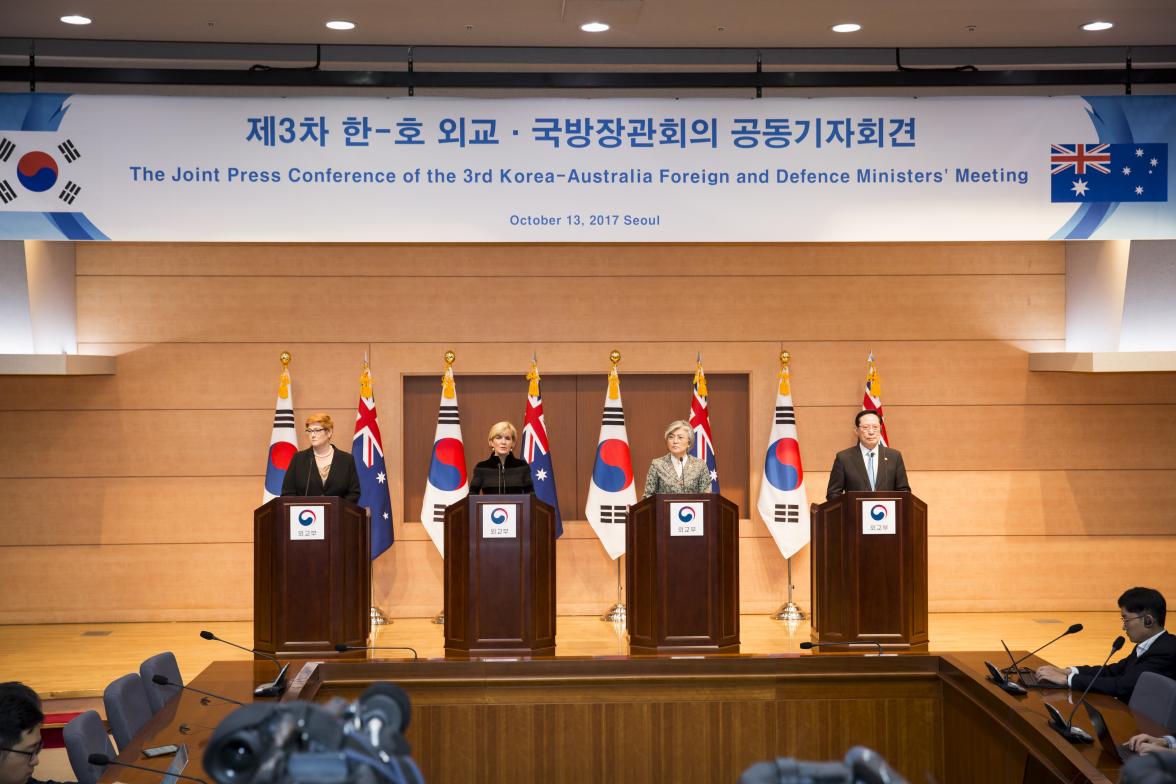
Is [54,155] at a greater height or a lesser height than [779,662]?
greater

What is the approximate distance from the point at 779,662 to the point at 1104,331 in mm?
4086

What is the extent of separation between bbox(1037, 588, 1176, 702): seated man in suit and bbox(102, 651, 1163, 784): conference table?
21.8 inches

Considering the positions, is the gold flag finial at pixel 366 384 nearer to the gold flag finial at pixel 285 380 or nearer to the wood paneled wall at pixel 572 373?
the wood paneled wall at pixel 572 373

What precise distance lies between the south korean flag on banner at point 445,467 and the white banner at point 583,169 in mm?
2149

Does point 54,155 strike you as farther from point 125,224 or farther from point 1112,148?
point 1112,148

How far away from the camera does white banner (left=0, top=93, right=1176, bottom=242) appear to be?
633cm

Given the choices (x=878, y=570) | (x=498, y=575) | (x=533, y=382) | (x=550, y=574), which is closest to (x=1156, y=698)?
(x=878, y=570)

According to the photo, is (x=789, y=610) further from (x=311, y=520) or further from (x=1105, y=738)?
(x=1105, y=738)

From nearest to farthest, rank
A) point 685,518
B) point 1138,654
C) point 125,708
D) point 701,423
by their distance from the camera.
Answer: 1. point 125,708
2. point 1138,654
3. point 685,518
4. point 701,423

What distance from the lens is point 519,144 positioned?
21.2 ft

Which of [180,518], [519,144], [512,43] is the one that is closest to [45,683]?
[180,518]

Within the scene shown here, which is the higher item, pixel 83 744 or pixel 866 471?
pixel 866 471

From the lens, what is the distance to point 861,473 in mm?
7219

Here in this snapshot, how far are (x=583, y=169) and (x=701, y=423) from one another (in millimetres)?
2532
